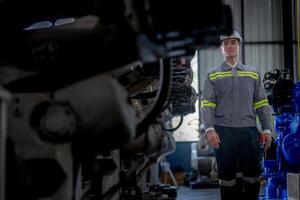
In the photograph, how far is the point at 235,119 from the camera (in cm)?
384

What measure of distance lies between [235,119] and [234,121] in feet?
0.06

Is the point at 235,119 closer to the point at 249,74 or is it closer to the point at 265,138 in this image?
the point at 265,138

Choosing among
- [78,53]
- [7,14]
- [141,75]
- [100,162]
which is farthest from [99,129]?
[100,162]

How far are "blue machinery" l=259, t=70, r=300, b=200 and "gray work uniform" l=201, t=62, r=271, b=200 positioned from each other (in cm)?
61

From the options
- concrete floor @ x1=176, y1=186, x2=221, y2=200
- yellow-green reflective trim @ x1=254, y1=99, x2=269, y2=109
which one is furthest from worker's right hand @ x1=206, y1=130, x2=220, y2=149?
concrete floor @ x1=176, y1=186, x2=221, y2=200

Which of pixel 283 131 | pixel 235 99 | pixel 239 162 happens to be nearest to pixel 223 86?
pixel 235 99

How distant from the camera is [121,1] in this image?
1.43 metres

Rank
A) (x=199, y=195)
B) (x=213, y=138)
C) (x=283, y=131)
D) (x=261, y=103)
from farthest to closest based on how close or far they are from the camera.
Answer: (x=199, y=195), (x=283, y=131), (x=261, y=103), (x=213, y=138)

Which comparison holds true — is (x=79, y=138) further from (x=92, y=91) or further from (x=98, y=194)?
(x=98, y=194)

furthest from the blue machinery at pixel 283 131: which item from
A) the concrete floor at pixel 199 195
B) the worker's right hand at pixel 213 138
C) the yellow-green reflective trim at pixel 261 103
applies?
the concrete floor at pixel 199 195

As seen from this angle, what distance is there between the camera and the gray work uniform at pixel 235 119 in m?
3.74

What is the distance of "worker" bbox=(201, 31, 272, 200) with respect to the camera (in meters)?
3.74

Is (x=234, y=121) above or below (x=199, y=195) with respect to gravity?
above

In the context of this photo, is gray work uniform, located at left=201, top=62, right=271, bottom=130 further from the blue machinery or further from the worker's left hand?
the blue machinery
